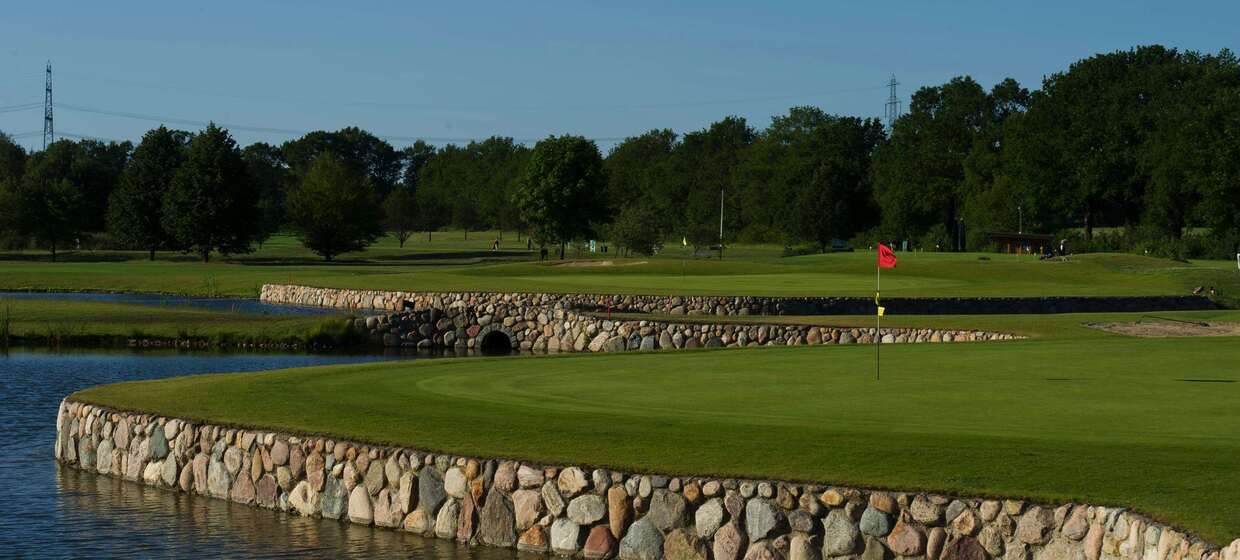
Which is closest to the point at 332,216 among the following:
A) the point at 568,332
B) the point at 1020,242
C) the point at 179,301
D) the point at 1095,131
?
the point at 179,301

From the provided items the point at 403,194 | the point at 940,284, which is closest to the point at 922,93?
the point at 403,194

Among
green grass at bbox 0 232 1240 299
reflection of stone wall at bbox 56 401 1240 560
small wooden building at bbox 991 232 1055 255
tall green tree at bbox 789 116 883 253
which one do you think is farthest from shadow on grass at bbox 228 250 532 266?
reflection of stone wall at bbox 56 401 1240 560

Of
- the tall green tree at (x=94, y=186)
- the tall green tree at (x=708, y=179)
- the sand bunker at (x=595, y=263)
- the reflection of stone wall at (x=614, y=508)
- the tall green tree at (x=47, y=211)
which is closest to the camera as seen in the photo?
the reflection of stone wall at (x=614, y=508)

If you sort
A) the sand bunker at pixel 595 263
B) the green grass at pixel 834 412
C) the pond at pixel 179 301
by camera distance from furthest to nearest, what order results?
the sand bunker at pixel 595 263 → the pond at pixel 179 301 → the green grass at pixel 834 412

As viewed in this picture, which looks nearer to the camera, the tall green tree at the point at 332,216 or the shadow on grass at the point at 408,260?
the shadow on grass at the point at 408,260

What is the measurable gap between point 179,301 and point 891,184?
90.3 meters

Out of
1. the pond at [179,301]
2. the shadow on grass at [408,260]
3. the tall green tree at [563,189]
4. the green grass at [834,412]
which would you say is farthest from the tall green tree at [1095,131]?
the green grass at [834,412]

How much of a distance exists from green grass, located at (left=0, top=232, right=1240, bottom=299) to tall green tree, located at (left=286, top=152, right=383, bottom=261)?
25.4m

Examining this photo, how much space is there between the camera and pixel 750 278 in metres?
67.3

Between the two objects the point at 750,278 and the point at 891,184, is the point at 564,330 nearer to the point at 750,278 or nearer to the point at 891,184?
the point at 750,278

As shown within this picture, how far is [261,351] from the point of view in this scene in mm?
43750

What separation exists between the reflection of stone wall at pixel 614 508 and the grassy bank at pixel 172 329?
25756 mm

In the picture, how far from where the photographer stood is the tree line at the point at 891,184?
10294 centimetres

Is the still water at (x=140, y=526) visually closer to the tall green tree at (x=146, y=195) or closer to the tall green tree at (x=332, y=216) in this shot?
the tall green tree at (x=146, y=195)
